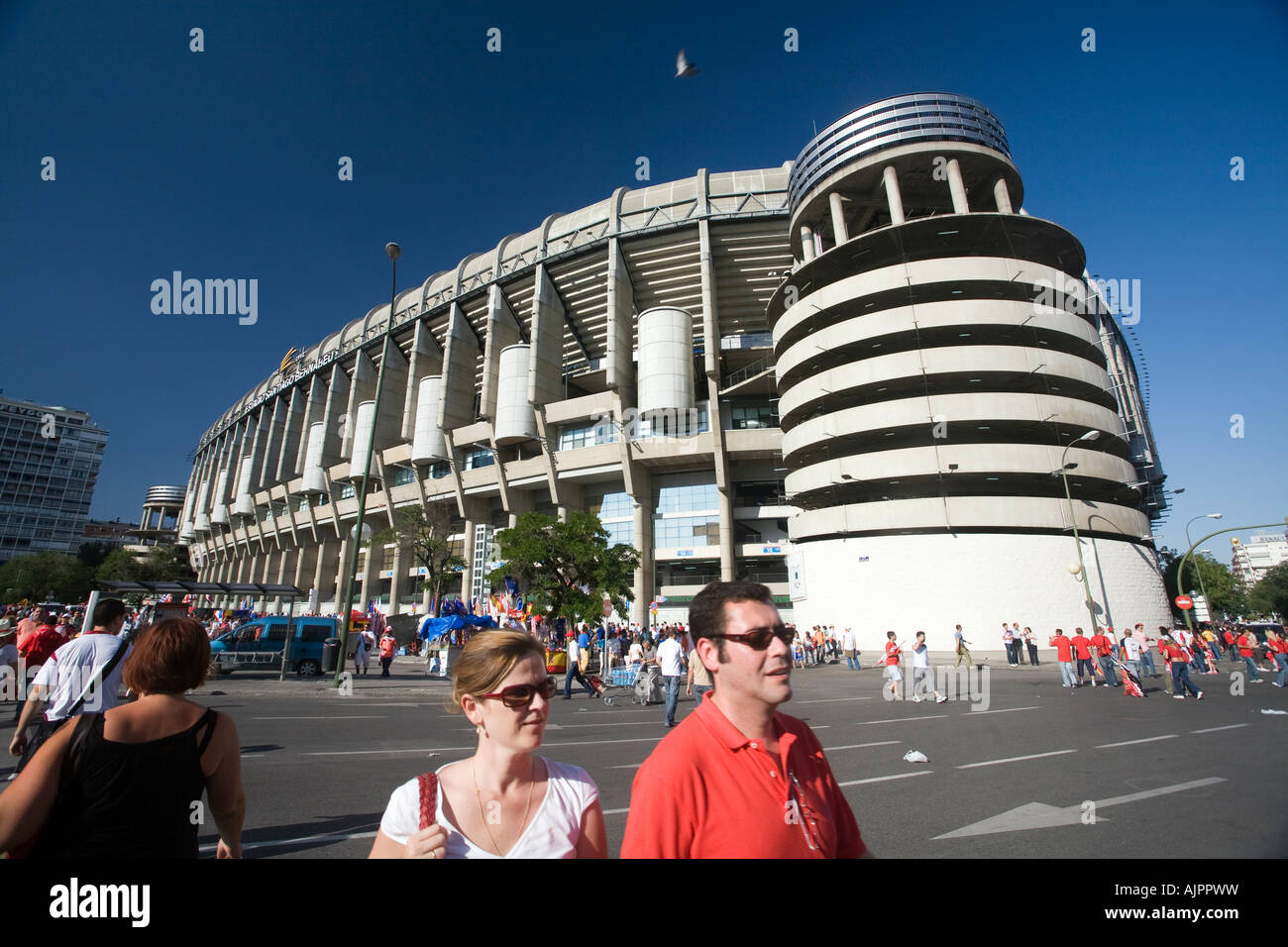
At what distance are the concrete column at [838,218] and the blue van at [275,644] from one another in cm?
3177

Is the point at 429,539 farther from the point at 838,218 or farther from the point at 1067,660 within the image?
the point at 1067,660

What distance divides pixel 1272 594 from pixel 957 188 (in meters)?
64.5

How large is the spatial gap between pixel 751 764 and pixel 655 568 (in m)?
35.8

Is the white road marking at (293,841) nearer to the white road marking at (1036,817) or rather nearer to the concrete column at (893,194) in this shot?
the white road marking at (1036,817)

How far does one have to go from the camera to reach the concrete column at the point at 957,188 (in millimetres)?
30328

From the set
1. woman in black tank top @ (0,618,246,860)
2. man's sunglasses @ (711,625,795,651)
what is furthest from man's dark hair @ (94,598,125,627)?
man's sunglasses @ (711,625,795,651)

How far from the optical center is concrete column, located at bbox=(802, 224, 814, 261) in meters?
33.9

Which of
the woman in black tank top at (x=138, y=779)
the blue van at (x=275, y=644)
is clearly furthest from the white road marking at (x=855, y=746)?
the blue van at (x=275, y=644)

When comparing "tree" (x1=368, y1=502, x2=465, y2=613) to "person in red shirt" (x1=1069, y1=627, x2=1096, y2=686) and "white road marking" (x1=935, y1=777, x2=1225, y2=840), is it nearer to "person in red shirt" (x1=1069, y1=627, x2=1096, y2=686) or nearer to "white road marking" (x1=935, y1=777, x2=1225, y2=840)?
"person in red shirt" (x1=1069, y1=627, x2=1096, y2=686)

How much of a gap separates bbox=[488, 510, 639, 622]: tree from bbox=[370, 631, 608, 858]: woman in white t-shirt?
21.0 meters

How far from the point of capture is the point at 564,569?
24.0 m

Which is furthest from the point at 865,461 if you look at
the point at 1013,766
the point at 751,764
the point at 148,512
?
the point at 148,512

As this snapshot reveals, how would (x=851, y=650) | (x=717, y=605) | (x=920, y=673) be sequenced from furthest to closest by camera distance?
(x=851, y=650)
(x=920, y=673)
(x=717, y=605)

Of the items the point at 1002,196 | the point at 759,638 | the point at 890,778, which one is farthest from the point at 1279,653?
the point at 1002,196
